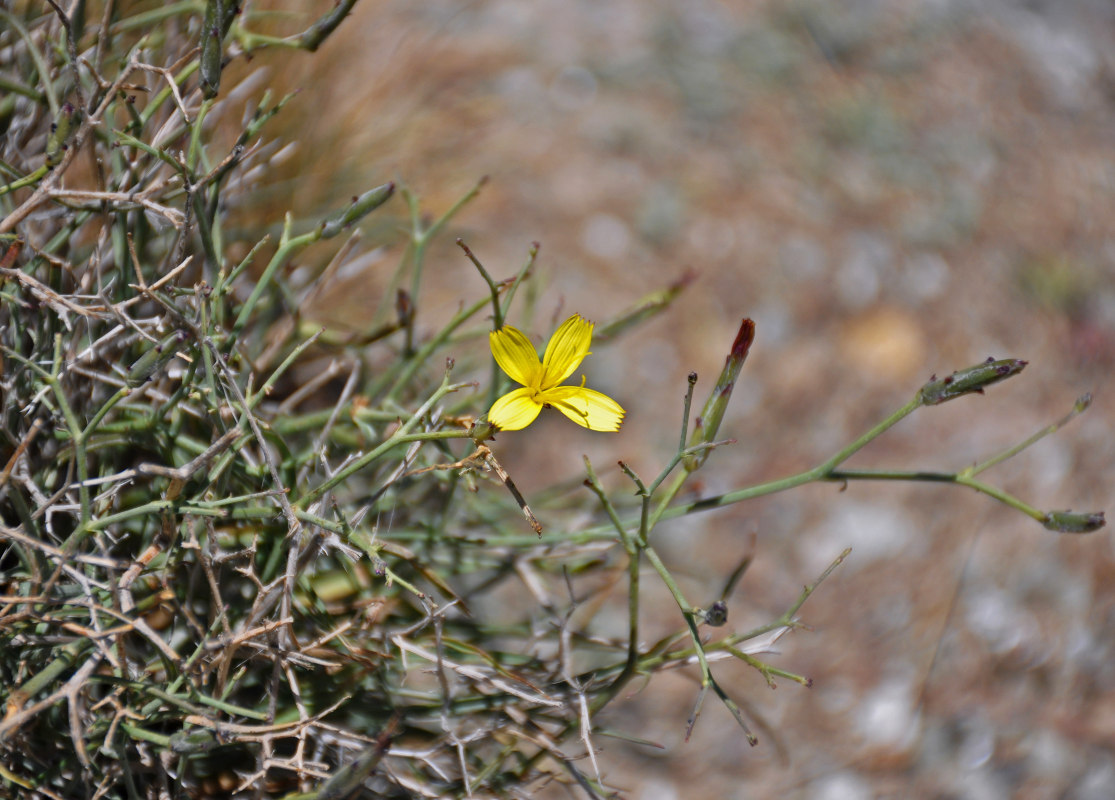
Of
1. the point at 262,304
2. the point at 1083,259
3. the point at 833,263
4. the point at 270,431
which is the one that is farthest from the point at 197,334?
the point at 1083,259

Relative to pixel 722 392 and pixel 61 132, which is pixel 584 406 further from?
pixel 61 132

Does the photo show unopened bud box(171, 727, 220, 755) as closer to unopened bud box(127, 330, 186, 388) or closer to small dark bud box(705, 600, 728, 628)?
unopened bud box(127, 330, 186, 388)

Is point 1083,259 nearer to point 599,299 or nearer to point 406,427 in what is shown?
point 599,299

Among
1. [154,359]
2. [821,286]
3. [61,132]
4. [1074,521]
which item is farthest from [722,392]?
[821,286]

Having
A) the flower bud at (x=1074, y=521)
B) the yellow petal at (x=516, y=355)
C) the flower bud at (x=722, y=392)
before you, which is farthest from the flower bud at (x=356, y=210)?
the flower bud at (x=1074, y=521)

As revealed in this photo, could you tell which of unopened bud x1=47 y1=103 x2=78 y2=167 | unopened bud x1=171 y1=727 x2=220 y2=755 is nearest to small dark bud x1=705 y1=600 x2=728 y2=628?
unopened bud x1=171 y1=727 x2=220 y2=755

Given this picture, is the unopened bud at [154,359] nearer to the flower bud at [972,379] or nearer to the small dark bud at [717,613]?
the small dark bud at [717,613]
